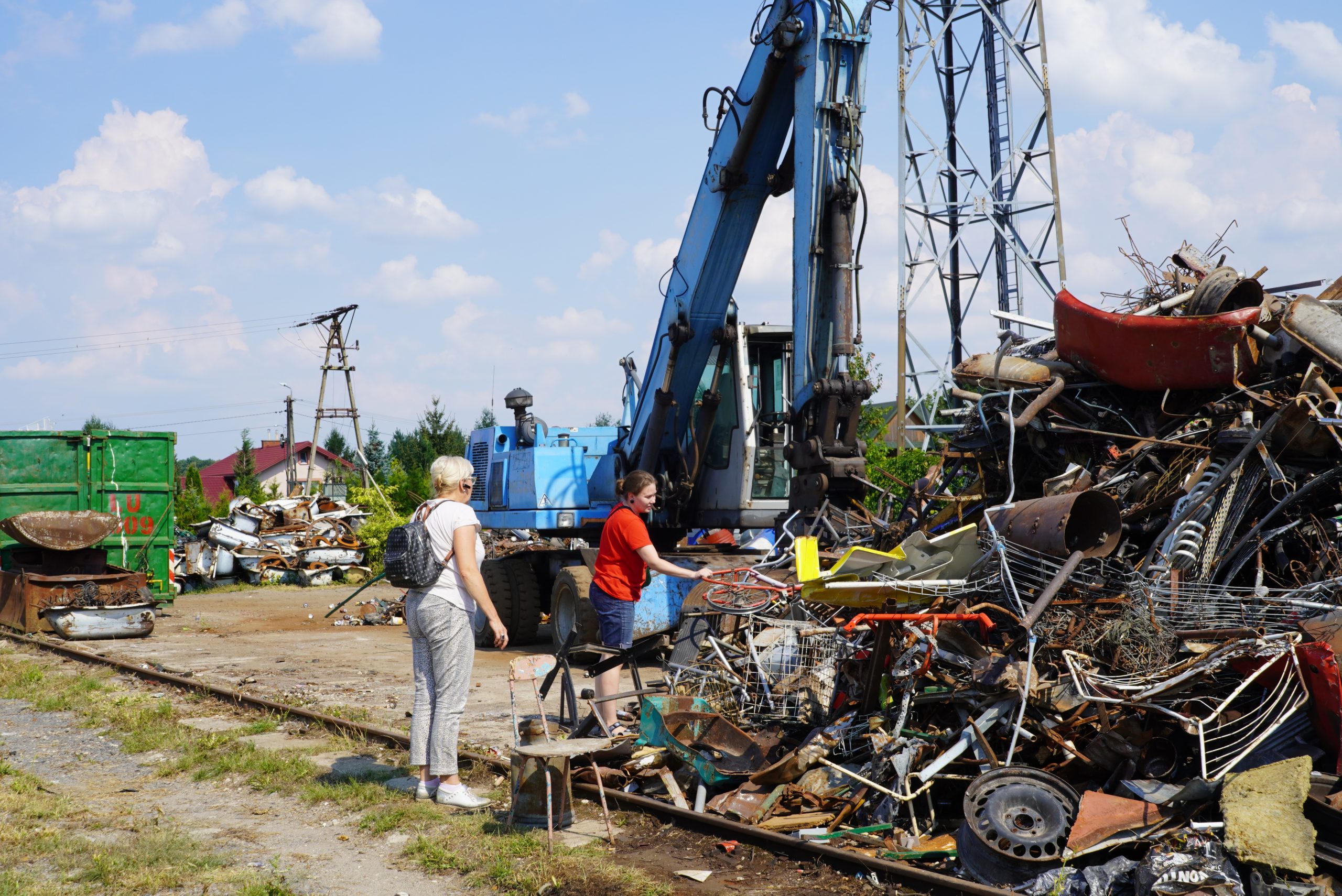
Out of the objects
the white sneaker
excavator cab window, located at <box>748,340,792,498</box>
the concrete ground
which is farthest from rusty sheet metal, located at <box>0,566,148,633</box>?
the white sneaker

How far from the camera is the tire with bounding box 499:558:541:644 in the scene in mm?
14141

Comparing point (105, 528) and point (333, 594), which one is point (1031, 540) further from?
point (333, 594)

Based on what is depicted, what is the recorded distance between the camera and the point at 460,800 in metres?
6.27

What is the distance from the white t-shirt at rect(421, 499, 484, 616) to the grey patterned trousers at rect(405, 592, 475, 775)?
46mm

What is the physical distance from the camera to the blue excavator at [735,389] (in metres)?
10.5

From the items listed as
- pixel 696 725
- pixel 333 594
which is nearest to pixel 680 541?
pixel 696 725

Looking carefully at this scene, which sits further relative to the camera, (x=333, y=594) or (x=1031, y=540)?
(x=333, y=594)

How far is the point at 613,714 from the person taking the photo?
24.2 ft

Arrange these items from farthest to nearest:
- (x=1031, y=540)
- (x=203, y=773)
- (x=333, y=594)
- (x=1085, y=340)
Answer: (x=333, y=594)
(x=1085, y=340)
(x=203, y=773)
(x=1031, y=540)

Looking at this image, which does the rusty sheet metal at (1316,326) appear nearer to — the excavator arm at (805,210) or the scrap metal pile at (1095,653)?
the scrap metal pile at (1095,653)

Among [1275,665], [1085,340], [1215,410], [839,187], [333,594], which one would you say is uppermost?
[839,187]

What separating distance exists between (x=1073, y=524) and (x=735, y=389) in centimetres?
597

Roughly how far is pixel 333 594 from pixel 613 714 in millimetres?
16785

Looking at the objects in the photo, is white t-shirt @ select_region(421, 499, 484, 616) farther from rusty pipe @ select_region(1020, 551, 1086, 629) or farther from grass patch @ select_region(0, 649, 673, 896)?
rusty pipe @ select_region(1020, 551, 1086, 629)
